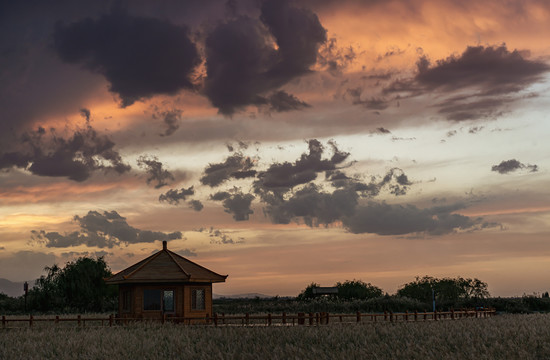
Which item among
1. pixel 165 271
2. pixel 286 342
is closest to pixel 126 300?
pixel 165 271

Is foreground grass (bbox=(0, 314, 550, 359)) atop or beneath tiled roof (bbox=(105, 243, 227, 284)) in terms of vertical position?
beneath

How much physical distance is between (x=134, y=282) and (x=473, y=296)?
48.1m

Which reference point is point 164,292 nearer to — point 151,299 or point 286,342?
point 151,299

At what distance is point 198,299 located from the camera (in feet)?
134

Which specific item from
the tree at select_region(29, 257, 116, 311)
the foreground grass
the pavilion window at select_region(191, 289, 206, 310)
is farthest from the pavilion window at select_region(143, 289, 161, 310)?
the tree at select_region(29, 257, 116, 311)

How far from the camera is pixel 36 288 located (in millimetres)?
74000

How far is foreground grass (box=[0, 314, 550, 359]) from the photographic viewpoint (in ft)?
74.1

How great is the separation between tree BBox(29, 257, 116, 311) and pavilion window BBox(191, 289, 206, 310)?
33.8 metres

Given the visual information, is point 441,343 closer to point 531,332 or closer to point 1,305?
point 531,332

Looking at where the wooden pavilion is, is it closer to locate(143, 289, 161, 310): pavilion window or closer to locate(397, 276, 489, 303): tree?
locate(143, 289, 161, 310): pavilion window

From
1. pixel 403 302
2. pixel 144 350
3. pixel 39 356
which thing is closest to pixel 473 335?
pixel 144 350

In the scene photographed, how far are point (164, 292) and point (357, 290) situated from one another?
51.0 m

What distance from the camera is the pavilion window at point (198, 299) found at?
40.6m

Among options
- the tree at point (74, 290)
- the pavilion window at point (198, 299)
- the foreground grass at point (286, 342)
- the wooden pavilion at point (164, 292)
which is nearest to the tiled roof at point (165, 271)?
the wooden pavilion at point (164, 292)
